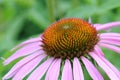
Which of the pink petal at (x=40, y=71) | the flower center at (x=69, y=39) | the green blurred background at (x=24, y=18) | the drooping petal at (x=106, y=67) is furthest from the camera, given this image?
the green blurred background at (x=24, y=18)

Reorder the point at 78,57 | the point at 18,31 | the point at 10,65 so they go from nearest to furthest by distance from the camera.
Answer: the point at 78,57 → the point at 10,65 → the point at 18,31

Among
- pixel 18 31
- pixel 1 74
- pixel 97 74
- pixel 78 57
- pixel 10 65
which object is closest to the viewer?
pixel 97 74

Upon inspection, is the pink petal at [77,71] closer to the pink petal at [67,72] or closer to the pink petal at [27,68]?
the pink petal at [67,72]

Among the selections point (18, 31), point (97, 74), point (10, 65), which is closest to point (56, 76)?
point (97, 74)

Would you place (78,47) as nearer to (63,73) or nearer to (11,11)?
(63,73)

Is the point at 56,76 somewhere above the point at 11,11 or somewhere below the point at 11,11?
below

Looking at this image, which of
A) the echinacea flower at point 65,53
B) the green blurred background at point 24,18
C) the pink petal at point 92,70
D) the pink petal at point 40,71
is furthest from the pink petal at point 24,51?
the green blurred background at point 24,18

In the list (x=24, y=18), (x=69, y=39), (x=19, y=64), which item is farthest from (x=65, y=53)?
(x=24, y=18)
